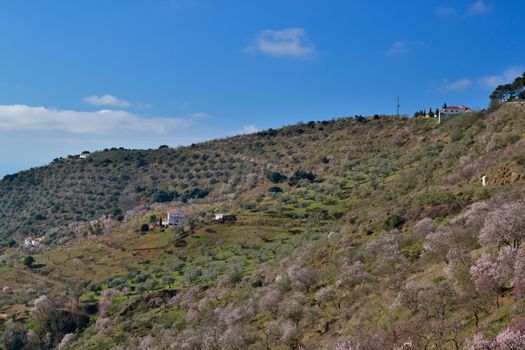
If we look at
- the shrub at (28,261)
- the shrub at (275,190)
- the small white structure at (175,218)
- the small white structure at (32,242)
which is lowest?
the shrub at (28,261)

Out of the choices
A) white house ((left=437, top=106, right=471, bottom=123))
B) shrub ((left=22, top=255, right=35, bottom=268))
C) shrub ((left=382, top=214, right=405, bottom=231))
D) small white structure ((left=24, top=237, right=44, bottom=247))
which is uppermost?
white house ((left=437, top=106, right=471, bottom=123))

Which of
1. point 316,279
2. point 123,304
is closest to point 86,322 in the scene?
point 123,304

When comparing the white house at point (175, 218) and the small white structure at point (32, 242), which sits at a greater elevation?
the white house at point (175, 218)

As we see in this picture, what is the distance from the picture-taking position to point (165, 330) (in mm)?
56469

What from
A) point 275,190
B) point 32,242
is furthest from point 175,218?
point 32,242

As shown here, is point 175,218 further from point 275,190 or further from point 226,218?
point 275,190

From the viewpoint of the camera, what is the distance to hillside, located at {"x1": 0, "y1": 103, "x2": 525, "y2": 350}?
26.9m

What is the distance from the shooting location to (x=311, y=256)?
60.2 m

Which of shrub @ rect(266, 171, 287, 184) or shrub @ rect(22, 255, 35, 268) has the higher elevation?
shrub @ rect(266, 171, 287, 184)

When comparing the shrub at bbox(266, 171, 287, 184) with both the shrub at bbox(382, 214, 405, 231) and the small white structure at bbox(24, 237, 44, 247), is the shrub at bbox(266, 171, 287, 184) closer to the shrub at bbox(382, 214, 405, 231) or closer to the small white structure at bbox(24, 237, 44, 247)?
the small white structure at bbox(24, 237, 44, 247)

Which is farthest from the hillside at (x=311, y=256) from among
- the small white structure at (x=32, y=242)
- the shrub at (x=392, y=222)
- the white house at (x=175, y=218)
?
the white house at (x=175, y=218)

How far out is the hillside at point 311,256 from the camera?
88.4 ft

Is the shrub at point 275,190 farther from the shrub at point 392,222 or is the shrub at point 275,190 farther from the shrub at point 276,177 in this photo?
the shrub at point 392,222

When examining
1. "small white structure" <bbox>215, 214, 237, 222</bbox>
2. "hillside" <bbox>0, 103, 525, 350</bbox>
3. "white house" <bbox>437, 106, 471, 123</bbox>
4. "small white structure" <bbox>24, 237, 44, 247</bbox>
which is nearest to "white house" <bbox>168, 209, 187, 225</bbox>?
"hillside" <bbox>0, 103, 525, 350</bbox>
